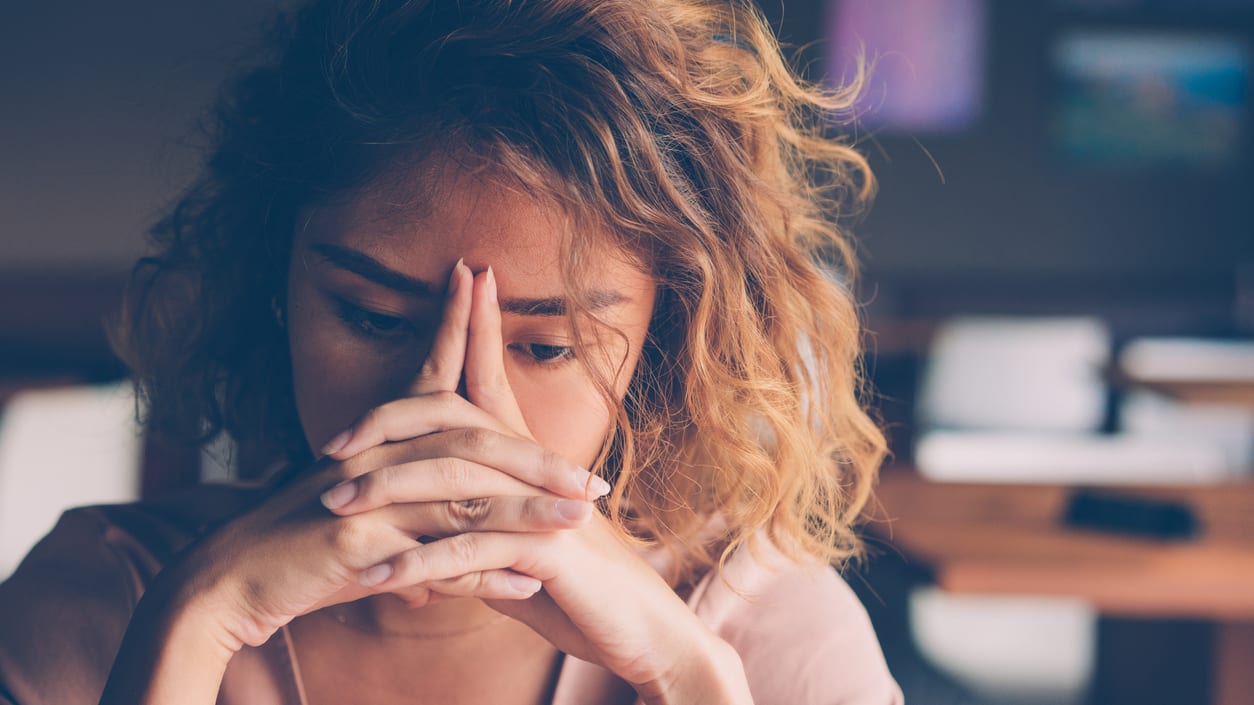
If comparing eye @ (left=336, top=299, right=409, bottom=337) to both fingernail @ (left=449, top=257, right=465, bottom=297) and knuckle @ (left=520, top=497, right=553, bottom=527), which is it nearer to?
→ fingernail @ (left=449, top=257, right=465, bottom=297)

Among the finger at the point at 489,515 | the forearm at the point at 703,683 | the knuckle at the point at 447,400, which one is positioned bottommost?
the forearm at the point at 703,683

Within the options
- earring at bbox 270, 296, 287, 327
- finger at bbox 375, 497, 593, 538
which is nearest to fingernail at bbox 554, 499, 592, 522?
finger at bbox 375, 497, 593, 538

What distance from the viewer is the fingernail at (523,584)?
2.85 ft

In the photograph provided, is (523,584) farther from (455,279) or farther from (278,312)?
(278,312)

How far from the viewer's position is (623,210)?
933mm

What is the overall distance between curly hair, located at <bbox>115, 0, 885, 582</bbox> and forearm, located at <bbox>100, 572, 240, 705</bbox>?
380 millimetres

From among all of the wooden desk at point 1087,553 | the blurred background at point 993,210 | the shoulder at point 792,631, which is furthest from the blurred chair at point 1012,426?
the shoulder at point 792,631

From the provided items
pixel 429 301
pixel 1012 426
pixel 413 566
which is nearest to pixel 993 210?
pixel 1012 426

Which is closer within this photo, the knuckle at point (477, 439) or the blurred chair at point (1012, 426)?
the knuckle at point (477, 439)

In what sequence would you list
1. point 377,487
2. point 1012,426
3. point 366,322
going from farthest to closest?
point 1012,426 → point 366,322 → point 377,487

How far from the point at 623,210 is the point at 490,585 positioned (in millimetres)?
342

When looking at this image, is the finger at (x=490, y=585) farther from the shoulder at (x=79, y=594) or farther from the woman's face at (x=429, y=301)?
the shoulder at (x=79, y=594)

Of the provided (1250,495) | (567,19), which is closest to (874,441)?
(567,19)

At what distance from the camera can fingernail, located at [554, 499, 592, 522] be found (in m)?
0.84
